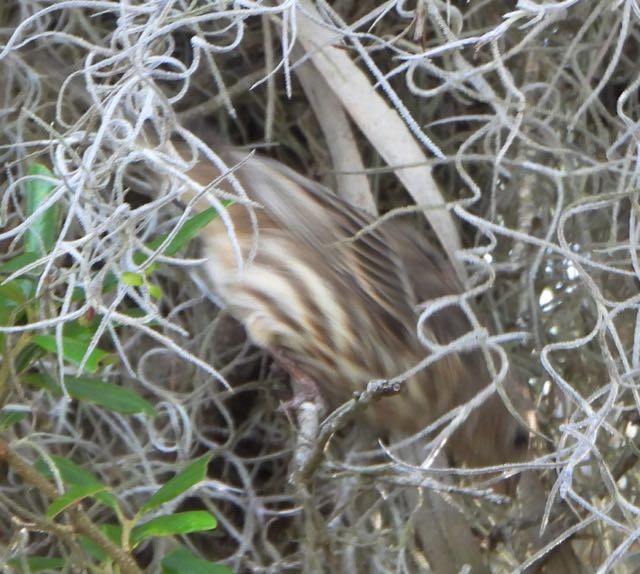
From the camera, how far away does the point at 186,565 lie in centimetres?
125

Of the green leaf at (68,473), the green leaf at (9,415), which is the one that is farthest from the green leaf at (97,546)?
the green leaf at (9,415)

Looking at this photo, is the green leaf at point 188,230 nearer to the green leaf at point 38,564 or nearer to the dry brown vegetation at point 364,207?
the dry brown vegetation at point 364,207

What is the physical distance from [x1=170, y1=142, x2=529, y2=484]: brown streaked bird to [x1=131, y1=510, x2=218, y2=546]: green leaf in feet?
1.00

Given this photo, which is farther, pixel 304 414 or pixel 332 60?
pixel 332 60

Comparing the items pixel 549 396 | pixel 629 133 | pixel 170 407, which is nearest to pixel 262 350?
pixel 170 407

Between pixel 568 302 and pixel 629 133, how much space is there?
0.29 m

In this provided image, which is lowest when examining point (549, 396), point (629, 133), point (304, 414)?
point (549, 396)

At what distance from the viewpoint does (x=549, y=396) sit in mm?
1596

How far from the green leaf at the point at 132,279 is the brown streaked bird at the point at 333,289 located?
23 centimetres

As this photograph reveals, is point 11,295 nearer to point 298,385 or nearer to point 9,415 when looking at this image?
point 9,415

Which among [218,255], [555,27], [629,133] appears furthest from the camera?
[555,27]

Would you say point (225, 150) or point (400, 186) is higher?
point (225, 150)

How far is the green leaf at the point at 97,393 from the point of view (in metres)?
1.27

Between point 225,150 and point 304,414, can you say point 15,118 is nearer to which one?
point 225,150
